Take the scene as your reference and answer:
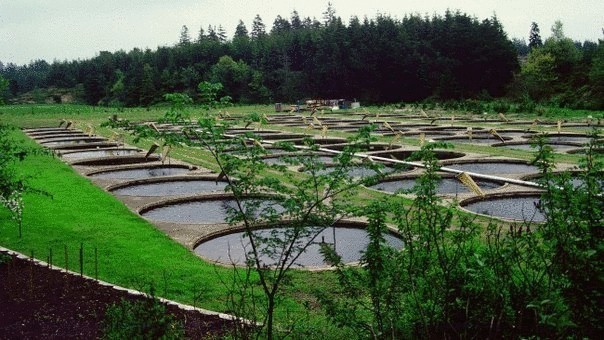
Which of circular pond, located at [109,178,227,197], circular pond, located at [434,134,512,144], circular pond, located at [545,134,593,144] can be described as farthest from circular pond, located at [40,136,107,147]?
circular pond, located at [545,134,593,144]

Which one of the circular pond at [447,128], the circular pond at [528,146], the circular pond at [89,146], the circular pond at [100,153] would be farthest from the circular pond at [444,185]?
the circular pond at [447,128]

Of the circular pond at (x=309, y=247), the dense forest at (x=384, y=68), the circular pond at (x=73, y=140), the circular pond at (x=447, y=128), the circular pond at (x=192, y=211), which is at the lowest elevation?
the circular pond at (x=309, y=247)

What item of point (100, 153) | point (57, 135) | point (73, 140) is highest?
point (57, 135)

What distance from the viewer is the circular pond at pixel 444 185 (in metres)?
16.3

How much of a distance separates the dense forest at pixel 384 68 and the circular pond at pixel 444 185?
28.2 metres

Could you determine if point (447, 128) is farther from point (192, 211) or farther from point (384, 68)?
point (384, 68)

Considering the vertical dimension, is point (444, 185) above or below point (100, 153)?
below

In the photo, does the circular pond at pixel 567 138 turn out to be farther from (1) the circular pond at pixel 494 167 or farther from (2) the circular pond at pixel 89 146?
(2) the circular pond at pixel 89 146

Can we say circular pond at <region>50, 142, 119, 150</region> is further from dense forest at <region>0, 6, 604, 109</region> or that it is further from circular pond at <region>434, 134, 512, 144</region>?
dense forest at <region>0, 6, 604, 109</region>

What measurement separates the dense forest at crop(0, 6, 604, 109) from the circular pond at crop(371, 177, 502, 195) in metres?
28.2

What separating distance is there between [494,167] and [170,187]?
33.4ft

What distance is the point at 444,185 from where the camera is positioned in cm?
1717

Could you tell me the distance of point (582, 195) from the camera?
4.73 meters

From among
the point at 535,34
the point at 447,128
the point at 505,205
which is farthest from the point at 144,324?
the point at 535,34
